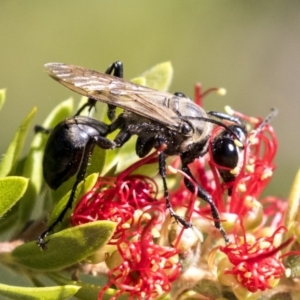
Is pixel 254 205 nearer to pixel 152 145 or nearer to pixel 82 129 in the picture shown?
pixel 152 145

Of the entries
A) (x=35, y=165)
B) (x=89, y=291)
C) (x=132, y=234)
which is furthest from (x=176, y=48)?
(x=89, y=291)

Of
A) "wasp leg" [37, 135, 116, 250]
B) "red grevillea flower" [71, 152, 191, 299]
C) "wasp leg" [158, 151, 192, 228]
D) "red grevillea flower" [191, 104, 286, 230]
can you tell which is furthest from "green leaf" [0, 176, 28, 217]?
"red grevillea flower" [191, 104, 286, 230]

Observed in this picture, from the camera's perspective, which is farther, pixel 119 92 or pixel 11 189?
pixel 119 92

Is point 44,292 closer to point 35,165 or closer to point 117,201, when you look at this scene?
point 117,201

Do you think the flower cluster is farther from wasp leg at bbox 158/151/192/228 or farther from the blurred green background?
the blurred green background

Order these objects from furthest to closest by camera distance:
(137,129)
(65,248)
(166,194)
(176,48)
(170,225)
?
(176,48)
(137,129)
(166,194)
(170,225)
(65,248)

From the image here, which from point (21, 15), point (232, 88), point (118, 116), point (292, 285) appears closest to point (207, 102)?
point (232, 88)
